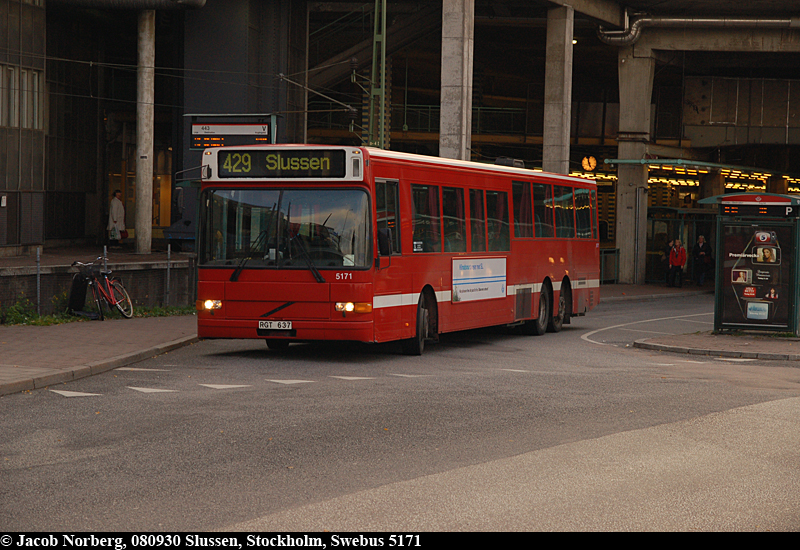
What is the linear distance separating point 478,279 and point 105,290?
24.5 feet

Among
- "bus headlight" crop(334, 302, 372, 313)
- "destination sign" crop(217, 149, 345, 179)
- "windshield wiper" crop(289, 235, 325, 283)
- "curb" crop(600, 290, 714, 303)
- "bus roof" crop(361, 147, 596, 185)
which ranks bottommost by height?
"curb" crop(600, 290, 714, 303)

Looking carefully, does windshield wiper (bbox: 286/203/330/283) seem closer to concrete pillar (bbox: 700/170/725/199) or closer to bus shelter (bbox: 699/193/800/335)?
bus shelter (bbox: 699/193/800/335)

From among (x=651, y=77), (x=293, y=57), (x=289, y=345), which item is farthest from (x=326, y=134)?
(x=289, y=345)

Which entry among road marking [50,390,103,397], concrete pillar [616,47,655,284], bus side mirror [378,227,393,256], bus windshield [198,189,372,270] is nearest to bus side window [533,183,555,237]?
bus side mirror [378,227,393,256]

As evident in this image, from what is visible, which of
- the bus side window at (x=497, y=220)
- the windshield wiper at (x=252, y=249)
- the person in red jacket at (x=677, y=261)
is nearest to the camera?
the windshield wiper at (x=252, y=249)

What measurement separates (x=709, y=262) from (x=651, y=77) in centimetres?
758

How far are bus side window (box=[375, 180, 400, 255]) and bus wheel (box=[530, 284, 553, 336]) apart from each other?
6.01 metres

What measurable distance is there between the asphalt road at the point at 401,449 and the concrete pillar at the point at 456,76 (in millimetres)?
18482

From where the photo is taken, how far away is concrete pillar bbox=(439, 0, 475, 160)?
105ft

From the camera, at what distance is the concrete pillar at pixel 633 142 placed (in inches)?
1649

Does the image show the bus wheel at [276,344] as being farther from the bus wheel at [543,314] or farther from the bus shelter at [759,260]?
the bus shelter at [759,260]

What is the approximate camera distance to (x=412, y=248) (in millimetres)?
15500

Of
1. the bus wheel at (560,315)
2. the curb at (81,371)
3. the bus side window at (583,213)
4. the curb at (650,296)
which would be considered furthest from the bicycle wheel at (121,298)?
the curb at (650,296)
